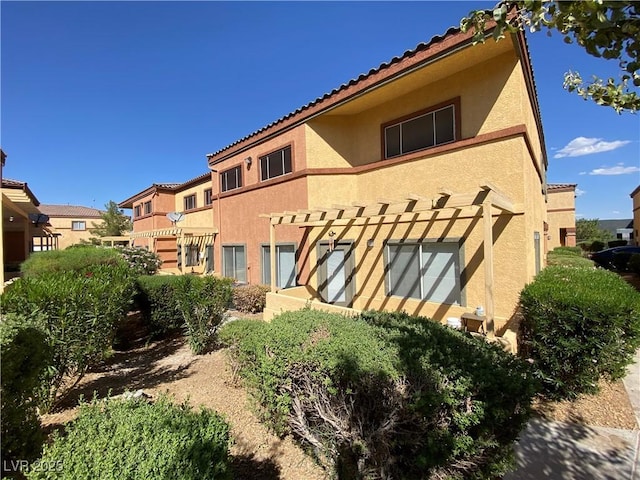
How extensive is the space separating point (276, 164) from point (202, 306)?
738 centimetres

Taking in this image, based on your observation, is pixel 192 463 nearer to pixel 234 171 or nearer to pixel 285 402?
pixel 285 402

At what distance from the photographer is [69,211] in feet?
166

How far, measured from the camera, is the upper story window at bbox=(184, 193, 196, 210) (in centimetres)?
2200

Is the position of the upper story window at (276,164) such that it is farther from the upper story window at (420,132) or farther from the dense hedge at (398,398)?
the dense hedge at (398,398)

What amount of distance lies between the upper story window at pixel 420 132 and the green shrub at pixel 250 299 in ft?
24.6

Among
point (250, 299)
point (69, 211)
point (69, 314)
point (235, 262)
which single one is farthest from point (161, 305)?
point (69, 211)

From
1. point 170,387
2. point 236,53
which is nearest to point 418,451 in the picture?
point 170,387

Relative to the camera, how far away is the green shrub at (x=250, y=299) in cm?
1245

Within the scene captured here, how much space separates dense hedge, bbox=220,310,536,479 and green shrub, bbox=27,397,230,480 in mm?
1271

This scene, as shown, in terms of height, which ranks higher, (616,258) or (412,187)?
(412,187)

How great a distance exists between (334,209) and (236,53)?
327 inches

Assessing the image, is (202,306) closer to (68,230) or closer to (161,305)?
(161,305)

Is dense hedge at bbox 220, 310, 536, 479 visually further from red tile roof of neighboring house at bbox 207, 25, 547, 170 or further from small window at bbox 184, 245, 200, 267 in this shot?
small window at bbox 184, 245, 200, 267

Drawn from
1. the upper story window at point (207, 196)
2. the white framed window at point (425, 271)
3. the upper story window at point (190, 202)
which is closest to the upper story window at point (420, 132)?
the white framed window at point (425, 271)
